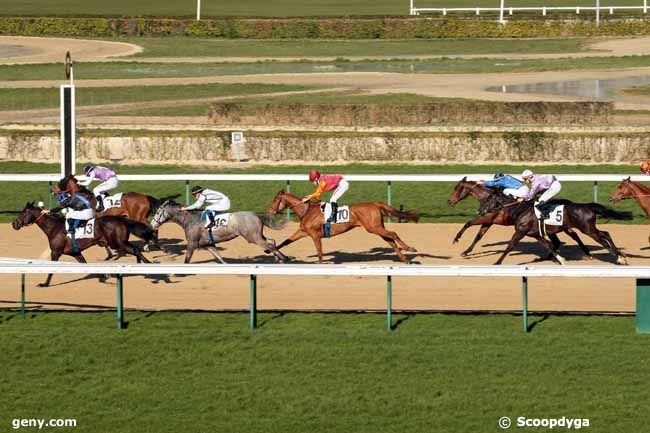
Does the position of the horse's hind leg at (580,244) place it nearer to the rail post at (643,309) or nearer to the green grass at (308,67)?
the rail post at (643,309)

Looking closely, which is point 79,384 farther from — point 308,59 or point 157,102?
point 308,59

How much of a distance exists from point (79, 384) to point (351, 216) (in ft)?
21.8

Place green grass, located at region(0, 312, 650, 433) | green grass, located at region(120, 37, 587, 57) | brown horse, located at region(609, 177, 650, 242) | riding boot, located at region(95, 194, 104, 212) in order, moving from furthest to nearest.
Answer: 1. green grass, located at region(120, 37, 587, 57)
2. riding boot, located at region(95, 194, 104, 212)
3. brown horse, located at region(609, 177, 650, 242)
4. green grass, located at region(0, 312, 650, 433)

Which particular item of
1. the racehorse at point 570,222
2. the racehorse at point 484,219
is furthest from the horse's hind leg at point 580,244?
the racehorse at point 570,222

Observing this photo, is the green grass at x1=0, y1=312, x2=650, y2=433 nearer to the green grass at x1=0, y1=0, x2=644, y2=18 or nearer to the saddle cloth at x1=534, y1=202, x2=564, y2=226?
the saddle cloth at x1=534, y1=202, x2=564, y2=226

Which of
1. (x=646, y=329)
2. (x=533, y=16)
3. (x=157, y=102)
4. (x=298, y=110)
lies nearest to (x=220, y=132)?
(x=298, y=110)

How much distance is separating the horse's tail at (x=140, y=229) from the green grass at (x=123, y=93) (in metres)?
20.3

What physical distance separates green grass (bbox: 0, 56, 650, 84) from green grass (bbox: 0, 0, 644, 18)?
75.2 ft

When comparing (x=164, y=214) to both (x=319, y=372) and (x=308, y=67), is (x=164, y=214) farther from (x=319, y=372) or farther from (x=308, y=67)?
(x=308, y=67)

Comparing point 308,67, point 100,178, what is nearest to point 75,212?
point 100,178

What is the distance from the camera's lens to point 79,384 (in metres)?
13.1

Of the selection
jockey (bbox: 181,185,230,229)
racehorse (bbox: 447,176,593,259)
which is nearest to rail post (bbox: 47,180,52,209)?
jockey (bbox: 181,185,230,229)

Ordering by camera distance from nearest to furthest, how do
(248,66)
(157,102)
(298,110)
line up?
1. (298,110)
2. (157,102)
3. (248,66)

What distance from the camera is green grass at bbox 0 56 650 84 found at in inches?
1805
